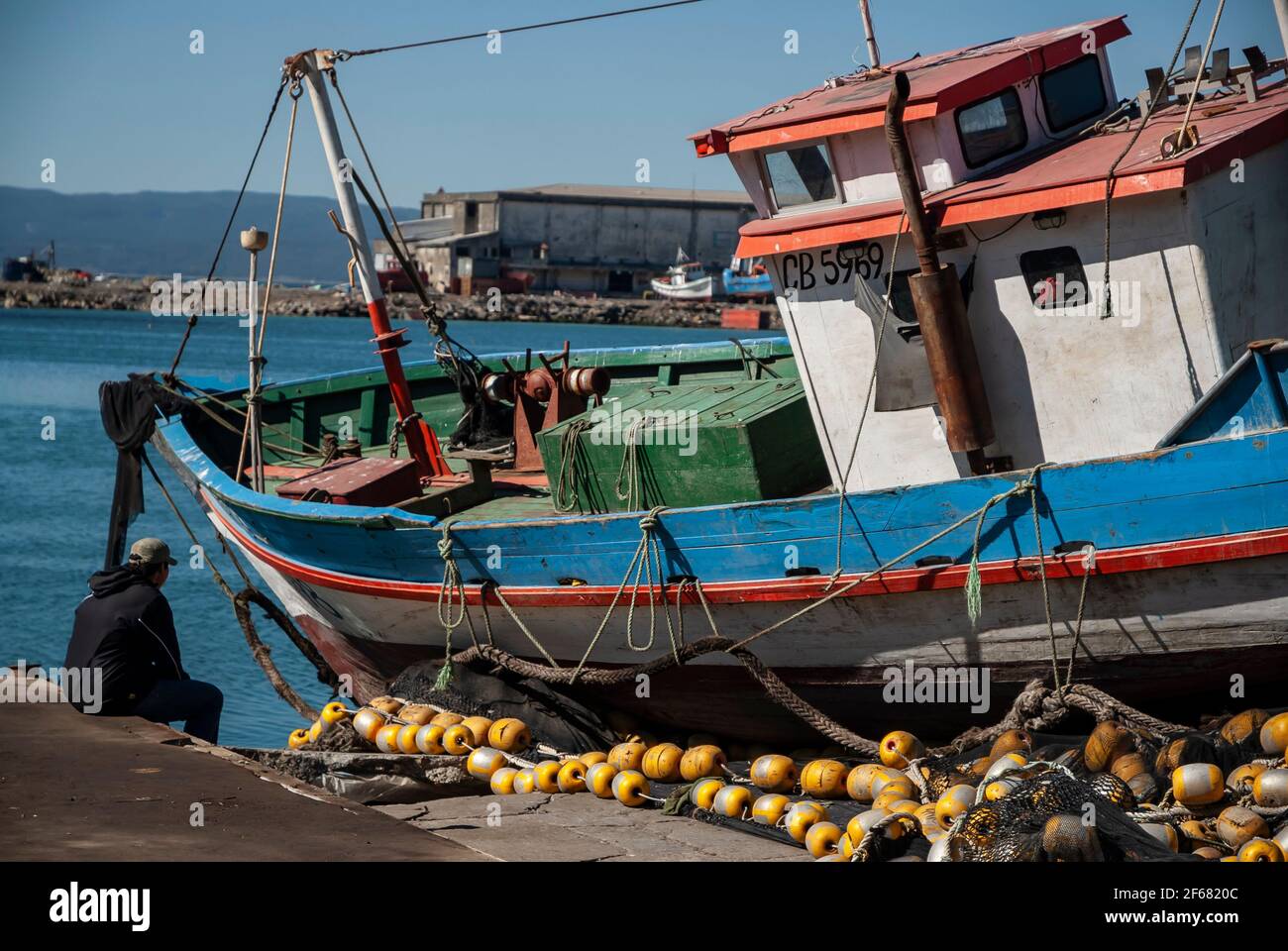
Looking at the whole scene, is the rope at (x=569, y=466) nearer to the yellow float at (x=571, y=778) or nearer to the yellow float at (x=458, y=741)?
the yellow float at (x=458, y=741)

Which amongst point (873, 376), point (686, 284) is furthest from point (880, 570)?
point (686, 284)

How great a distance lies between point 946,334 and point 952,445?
0.72m

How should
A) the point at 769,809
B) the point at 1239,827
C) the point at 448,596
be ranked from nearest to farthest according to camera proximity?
the point at 1239,827 < the point at 769,809 < the point at 448,596

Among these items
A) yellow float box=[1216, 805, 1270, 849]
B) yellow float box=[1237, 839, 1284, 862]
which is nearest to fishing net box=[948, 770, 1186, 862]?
yellow float box=[1237, 839, 1284, 862]

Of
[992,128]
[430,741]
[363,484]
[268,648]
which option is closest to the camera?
[992,128]

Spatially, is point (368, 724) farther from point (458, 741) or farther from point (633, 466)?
point (633, 466)

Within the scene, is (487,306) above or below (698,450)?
above

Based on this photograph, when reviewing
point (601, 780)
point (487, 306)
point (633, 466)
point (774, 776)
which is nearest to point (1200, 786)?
point (774, 776)

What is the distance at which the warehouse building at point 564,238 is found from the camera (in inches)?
3996

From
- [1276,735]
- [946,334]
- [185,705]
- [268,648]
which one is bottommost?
[268,648]

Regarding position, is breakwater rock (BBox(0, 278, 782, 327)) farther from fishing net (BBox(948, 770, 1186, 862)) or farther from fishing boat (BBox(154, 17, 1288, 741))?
fishing net (BBox(948, 770, 1186, 862))

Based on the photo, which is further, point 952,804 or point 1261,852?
point 952,804

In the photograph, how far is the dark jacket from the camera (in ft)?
27.0

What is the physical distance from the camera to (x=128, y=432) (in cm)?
1416
